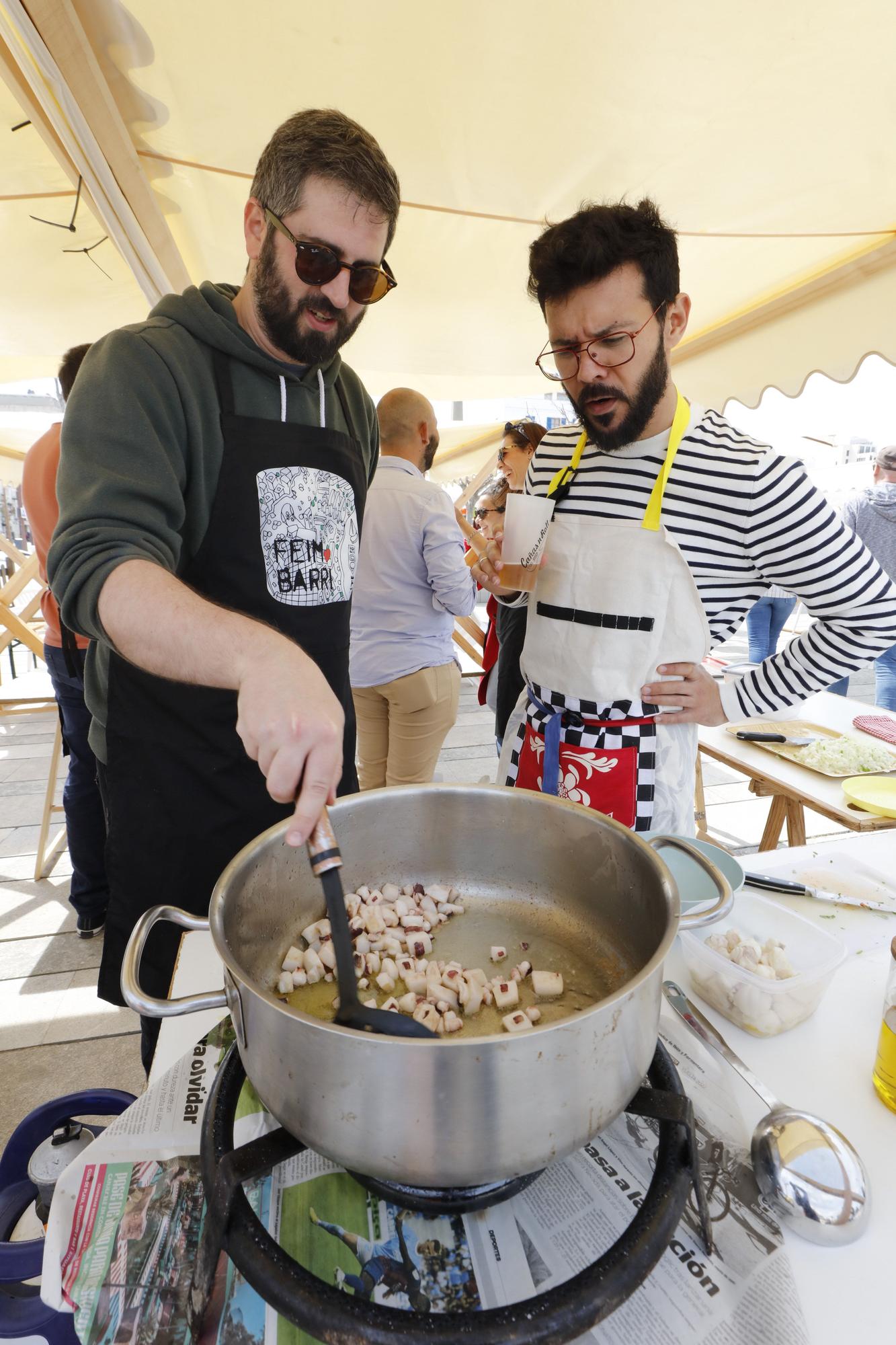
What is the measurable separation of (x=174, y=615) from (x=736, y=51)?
1.73 m

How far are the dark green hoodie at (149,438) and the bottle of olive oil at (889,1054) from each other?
3.32 feet

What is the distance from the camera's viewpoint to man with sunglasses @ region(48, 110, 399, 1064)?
1.03m

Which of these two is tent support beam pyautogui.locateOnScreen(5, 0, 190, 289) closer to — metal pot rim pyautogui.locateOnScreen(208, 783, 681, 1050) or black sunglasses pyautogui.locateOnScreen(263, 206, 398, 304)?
black sunglasses pyautogui.locateOnScreen(263, 206, 398, 304)

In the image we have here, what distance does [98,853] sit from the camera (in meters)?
2.54

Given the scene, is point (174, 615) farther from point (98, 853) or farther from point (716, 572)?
point (98, 853)

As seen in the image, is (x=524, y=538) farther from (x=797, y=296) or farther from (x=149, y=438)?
(x=797, y=296)

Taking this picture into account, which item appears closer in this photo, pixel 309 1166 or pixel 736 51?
pixel 309 1166

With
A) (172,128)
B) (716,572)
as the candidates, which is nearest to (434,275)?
(172,128)

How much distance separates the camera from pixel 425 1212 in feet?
2.03

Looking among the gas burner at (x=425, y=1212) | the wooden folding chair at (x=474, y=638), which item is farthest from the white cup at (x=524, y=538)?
the wooden folding chair at (x=474, y=638)

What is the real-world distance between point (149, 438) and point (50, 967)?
210cm

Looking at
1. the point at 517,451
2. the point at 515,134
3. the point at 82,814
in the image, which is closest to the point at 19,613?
the point at 82,814

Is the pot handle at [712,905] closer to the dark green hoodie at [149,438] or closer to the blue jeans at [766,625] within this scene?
the dark green hoodie at [149,438]

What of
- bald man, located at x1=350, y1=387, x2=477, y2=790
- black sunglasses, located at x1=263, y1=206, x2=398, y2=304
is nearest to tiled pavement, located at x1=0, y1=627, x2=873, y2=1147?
bald man, located at x1=350, y1=387, x2=477, y2=790
